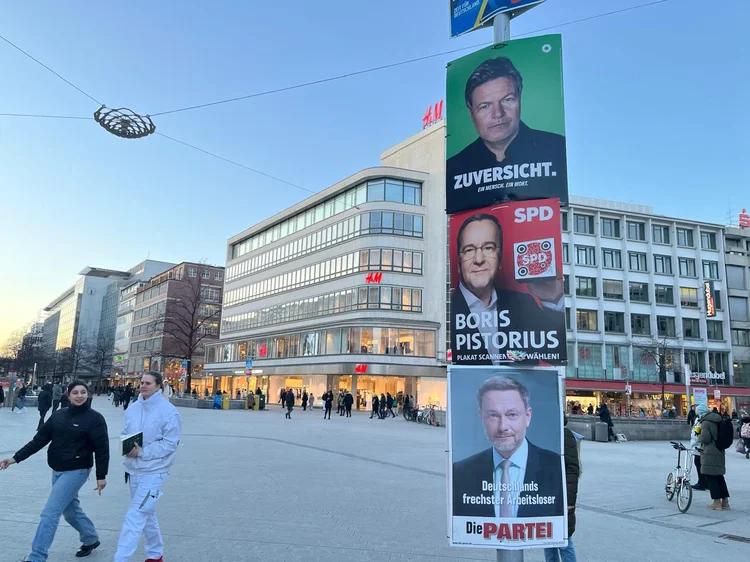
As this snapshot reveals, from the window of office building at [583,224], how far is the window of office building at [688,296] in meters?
12.1

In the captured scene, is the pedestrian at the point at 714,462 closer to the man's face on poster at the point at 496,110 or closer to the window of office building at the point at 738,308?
the man's face on poster at the point at 496,110

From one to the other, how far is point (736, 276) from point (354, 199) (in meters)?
42.9

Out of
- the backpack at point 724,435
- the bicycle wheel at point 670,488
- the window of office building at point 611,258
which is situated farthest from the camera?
the window of office building at point 611,258

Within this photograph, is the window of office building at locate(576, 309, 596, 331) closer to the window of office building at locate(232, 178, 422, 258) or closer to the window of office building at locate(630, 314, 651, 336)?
the window of office building at locate(630, 314, 651, 336)

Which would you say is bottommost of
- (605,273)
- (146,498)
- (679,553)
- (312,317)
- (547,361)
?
(679,553)

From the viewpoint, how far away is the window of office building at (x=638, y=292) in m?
61.5

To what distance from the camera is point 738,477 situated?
14625 mm

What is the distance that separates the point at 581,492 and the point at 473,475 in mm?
8246

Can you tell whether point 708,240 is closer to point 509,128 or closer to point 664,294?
point 664,294

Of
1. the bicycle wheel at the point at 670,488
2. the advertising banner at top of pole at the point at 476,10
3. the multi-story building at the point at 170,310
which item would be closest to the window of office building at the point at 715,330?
the bicycle wheel at the point at 670,488

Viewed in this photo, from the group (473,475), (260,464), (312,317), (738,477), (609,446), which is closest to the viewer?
(473,475)

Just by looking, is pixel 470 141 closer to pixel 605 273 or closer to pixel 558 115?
pixel 558 115

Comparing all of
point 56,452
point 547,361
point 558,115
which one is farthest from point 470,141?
point 56,452

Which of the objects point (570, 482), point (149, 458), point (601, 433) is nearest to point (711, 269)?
point (601, 433)
